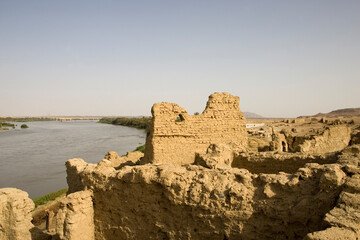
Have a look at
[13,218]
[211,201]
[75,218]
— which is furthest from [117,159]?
[211,201]

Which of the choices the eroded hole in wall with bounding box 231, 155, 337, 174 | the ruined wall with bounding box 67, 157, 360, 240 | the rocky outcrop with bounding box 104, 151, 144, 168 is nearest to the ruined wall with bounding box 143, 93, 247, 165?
the eroded hole in wall with bounding box 231, 155, 337, 174

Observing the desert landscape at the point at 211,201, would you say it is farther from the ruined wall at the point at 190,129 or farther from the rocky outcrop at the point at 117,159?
the rocky outcrop at the point at 117,159

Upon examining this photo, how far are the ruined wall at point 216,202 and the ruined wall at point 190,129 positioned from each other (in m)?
3.91

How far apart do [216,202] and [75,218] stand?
9.75 ft

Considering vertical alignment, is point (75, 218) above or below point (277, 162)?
below

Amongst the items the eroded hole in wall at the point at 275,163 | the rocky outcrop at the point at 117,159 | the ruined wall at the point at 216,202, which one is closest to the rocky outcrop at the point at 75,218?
the ruined wall at the point at 216,202

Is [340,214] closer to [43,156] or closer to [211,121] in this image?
[211,121]

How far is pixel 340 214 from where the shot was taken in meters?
3.03

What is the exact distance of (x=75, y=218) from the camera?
17.2 feet

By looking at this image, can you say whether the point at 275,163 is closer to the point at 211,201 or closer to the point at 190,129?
the point at 211,201

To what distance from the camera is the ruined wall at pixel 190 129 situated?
31.1 feet

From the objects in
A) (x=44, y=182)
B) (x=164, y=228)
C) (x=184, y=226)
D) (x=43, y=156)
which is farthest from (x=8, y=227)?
(x=43, y=156)

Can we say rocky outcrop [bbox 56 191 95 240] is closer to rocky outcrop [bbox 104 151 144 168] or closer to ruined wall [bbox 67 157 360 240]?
ruined wall [bbox 67 157 360 240]

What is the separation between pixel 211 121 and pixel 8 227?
23.4 feet
